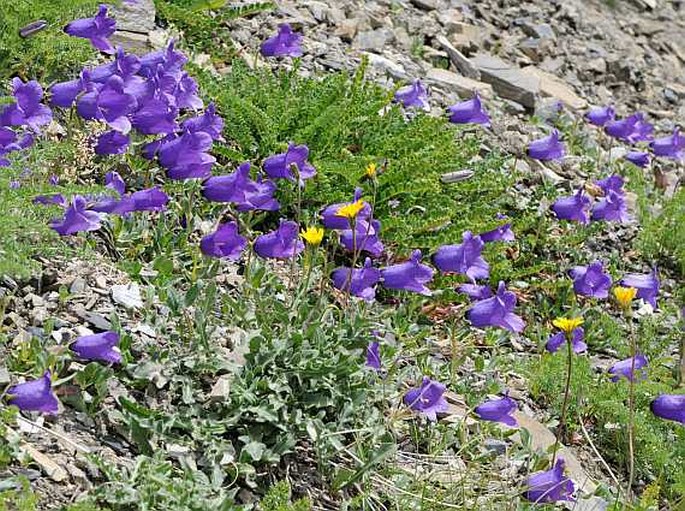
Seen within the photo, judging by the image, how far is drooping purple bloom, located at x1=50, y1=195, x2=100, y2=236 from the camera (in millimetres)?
3314

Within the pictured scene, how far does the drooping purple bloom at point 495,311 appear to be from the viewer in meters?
3.79

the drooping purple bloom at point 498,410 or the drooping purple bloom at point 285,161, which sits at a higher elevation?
the drooping purple bloom at point 285,161

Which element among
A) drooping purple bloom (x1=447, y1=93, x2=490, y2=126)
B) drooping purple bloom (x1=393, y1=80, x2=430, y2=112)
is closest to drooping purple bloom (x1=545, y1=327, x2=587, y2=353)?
drooping purple bloom (x1=447, y1=93, x2=490, y2=126)

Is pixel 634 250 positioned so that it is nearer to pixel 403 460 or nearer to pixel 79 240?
pixel 403 460

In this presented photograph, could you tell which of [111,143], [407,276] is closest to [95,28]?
[111,143]

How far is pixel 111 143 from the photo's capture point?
12.3ft

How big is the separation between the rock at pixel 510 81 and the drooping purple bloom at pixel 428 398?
3.58 metres

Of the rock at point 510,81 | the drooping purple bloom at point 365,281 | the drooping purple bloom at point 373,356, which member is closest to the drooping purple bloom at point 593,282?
the drooping purple bloom at point 365,281

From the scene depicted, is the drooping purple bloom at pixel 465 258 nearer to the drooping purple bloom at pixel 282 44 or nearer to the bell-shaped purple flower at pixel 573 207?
the bell-shaped purple flower at pixel 573 207

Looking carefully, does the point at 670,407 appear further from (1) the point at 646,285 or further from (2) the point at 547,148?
(2) the point at 547,148

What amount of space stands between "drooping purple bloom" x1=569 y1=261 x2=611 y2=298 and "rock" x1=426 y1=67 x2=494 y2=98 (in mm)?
2025

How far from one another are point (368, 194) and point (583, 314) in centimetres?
103

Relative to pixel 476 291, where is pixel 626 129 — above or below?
below

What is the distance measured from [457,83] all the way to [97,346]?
12.6 ft
